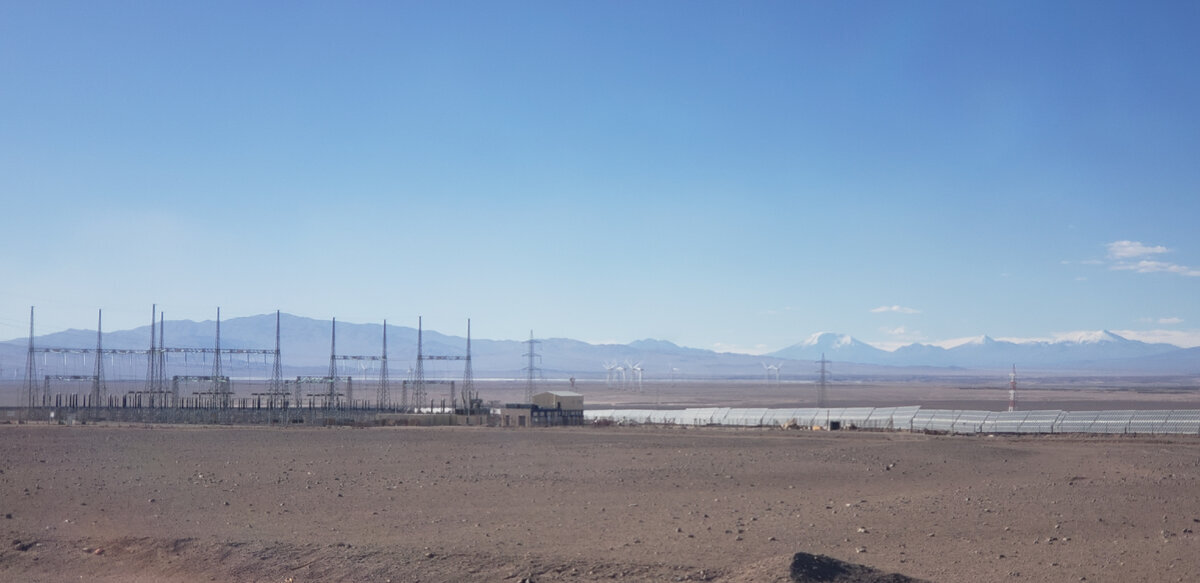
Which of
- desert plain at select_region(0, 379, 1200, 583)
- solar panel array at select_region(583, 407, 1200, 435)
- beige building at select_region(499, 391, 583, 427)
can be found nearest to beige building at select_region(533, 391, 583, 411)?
beige building at select_region(499, 391, 583, 427)

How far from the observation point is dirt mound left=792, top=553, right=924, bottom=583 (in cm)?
1409

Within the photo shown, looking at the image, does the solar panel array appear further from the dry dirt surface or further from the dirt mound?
the dirt mound

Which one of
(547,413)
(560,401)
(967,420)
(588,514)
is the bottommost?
(547,413)

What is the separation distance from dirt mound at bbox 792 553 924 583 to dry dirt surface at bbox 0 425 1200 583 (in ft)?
0.36

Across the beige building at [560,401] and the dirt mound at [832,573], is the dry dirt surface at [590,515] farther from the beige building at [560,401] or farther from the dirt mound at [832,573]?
the beige building at [560,401]

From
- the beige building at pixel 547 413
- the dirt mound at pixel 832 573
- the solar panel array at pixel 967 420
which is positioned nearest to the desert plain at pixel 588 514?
the dirt mound at pixel 832 573

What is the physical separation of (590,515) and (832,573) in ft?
27.6

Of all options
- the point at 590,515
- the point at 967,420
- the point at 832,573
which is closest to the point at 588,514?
the point at 590,515

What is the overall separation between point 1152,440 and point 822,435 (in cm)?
1449

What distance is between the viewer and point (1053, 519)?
69.6 feet

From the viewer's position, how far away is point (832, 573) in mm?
14406

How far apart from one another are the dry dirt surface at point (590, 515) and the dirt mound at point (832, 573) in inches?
4.3

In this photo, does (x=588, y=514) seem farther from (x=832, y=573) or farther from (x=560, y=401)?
(x=560, y=401)

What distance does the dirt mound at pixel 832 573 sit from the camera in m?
14.1
